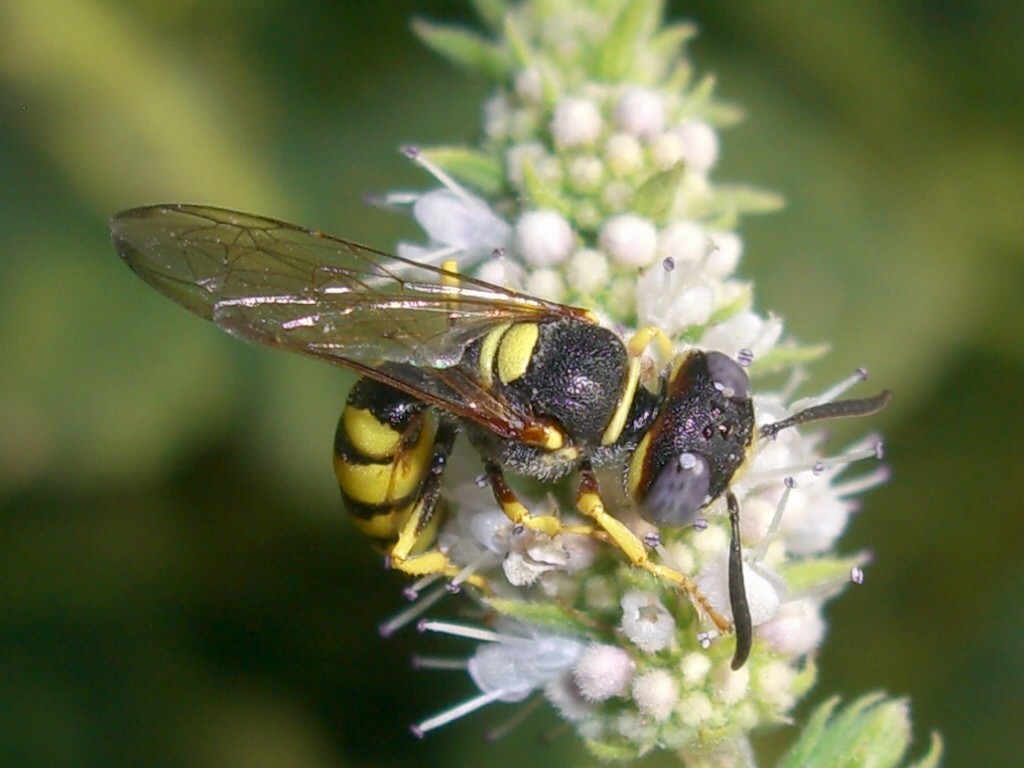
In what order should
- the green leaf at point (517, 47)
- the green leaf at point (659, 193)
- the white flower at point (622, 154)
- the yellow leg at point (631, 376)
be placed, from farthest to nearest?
1. the green leaf at point (517, 47)
2. the white flower at point (622, 154)
3. the green leaf at point (659, 193)
4. the yellow leg at point (631, 376)

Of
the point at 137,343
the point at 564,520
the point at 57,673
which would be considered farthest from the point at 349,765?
the point at 564,520

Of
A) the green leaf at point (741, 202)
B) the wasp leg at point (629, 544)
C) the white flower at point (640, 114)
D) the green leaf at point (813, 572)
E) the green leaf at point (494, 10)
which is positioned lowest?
the wasp leg at point (629, 544)

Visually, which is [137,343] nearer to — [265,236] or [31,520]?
[31,520]

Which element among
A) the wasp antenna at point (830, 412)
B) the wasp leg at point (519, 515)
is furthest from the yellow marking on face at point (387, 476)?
the wasp antenna at point (830, 412)

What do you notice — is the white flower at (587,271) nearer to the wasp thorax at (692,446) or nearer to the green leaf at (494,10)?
the wasp thorax at (692,446)

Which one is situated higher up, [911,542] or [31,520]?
[911,542]

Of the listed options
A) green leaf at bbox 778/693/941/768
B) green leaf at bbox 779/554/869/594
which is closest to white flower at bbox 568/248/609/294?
green leaf at bbox 779/554/869/594
